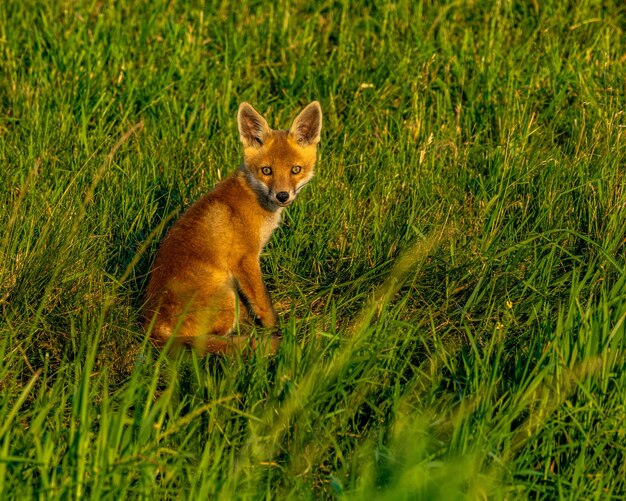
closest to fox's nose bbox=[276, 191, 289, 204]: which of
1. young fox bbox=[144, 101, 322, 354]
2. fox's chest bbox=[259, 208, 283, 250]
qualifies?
young fox bbox=[144, 101, 322, 354]

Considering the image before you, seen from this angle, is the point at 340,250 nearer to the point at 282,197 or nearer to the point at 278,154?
the point at 282,197

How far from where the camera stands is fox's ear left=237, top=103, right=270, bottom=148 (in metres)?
5.61

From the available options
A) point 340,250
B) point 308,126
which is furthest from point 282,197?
point 308,126

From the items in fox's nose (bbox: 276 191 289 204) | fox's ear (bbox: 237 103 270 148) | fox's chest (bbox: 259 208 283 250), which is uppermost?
fox's ear (bbox: 237 103 270 148)

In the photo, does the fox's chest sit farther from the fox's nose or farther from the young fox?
the fox's nose

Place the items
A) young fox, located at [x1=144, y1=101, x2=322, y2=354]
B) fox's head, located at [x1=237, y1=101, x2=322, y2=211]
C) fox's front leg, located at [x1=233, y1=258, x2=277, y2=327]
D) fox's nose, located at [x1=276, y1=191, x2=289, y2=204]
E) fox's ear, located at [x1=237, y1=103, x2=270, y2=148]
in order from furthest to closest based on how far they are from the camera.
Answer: fox's ear, located at [x1=237, y1=103, x2=270, y2=148], fox's head, located at [x1=237, y1=101, x2=322, y2=211], fox's nose, located at [x1=276, y1=191, x2=289, y2=204], fox's front leg, located at [x1=233, y1=258, x2=277, y2=327], young fox, located at [x1=144, y1=101, x2=322, y2=354]

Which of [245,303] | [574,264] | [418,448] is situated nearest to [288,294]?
[245,303]

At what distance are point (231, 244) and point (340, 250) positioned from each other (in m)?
0.74

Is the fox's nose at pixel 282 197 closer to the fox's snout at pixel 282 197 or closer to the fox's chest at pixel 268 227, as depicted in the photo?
the fox's snout at pixel 282 197

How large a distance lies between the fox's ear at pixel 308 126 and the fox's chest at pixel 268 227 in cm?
57

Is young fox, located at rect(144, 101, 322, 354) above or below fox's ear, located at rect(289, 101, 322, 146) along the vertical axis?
below

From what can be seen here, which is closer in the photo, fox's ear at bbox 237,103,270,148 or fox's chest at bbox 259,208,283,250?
fox's chest at bbox 259,208,283,250

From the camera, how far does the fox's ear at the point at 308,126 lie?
5.66 metres

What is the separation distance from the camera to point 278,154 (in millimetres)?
5523
